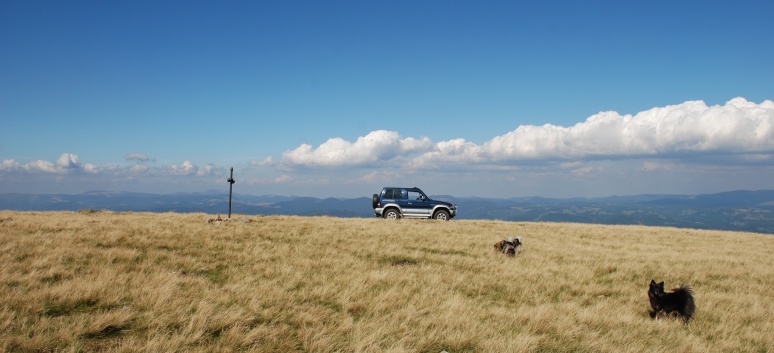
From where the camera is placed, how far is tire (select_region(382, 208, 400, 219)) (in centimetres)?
2664

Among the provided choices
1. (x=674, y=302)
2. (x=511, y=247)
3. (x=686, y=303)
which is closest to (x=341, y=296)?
(x=674, y=302)

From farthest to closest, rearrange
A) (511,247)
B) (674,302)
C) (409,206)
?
(409,206) < (511,247) < (674,302)

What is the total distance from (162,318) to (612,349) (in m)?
6.36

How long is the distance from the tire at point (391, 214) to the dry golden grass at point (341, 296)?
11.5 meters

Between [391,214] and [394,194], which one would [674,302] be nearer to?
[391,214]

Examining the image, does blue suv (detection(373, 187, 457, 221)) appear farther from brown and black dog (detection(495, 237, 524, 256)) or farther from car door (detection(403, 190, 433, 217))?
brown and black dog (detection(495, 237, 524, 256))

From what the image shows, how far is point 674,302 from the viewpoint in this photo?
7.61 meters

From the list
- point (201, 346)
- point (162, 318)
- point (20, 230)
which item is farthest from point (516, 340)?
point (20, 230)

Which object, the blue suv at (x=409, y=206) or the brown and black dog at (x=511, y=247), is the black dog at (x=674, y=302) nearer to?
the brown and black dog at (x=511, y=247)

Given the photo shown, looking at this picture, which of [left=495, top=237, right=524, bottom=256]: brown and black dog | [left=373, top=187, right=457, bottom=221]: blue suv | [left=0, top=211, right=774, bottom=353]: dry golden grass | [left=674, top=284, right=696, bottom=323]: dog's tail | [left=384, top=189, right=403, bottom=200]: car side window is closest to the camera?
[left=0, top=211, right=774, bottom=353]: dry golden grass

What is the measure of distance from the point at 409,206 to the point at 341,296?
1925 cm

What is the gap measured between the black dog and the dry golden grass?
0.74 ft

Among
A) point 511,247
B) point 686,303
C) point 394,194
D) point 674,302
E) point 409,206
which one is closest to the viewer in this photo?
point 686,303

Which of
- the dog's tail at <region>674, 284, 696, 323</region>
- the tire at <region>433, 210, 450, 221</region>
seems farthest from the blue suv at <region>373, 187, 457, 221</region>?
the dog's tail at <region>674, 284, 696, 323</region>
